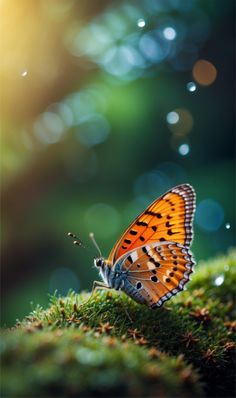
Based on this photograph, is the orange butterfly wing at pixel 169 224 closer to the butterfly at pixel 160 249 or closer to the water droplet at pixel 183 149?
the butterfly at pixel 160 249

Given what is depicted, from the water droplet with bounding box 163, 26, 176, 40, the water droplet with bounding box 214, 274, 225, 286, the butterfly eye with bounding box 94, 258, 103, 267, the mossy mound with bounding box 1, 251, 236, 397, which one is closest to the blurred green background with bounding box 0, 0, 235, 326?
the water droplet with bounding box 163, 26, 176, 40

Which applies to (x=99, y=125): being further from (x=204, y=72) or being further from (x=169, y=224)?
(x=169, y=224)

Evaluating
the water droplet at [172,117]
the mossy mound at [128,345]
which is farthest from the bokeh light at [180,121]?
the mossy mound at [128,345]

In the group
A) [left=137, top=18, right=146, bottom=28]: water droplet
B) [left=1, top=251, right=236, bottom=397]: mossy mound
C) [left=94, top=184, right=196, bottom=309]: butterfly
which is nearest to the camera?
[left=1, top=251, right=236, bottom=397]: mossy mound

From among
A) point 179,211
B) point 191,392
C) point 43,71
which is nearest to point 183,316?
point 179,211

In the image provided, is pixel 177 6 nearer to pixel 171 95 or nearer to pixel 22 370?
pixel 171 95

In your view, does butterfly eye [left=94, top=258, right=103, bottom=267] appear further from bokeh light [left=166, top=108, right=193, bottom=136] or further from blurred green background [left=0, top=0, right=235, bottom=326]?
bokeh light [left=166, top=108, right=193, bottom=136]
